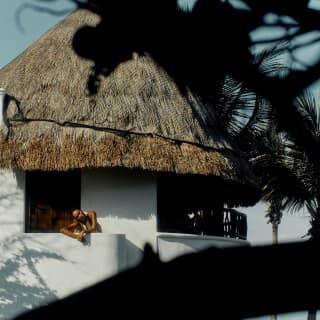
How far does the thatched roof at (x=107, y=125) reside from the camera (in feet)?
33.3

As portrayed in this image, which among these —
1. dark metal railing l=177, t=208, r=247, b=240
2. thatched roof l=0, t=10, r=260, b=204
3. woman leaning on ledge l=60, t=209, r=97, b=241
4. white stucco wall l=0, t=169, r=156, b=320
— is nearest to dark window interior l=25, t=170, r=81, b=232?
white stucco wall l=0, t=169, r=156, b=320

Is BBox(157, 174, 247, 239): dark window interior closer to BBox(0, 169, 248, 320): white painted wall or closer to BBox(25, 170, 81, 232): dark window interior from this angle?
BBox(0, 169, 248, 320): white painted wall

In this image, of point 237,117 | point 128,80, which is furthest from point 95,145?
point 237,117

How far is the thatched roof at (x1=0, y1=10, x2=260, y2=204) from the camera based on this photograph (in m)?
10.1

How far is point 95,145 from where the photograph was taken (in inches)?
401

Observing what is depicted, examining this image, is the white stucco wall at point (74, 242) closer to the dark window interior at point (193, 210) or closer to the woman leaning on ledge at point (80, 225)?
the woman leaning on ledge at point (80, 225)

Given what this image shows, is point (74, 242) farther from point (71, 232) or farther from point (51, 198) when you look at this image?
point (51, 198)

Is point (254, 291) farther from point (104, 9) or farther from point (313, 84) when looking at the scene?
point (104, 9)

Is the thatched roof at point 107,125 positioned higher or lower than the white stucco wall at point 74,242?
higher

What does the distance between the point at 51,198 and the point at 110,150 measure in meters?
1.07

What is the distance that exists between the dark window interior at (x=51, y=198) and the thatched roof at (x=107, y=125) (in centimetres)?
59

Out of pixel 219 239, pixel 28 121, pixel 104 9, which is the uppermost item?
pixel 28 121

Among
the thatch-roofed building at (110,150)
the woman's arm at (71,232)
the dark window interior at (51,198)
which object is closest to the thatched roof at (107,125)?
the thatch-roofed building at (110,150)

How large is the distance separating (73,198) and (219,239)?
1.93 m
